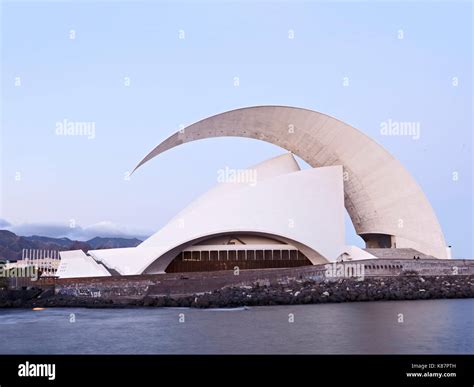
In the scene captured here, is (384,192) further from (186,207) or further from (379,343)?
(379,343)

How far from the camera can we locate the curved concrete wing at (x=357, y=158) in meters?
29.2

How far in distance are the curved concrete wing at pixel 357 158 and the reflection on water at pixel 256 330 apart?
7.02 m

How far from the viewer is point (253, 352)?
13555 mm

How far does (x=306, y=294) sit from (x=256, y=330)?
8.47 meters

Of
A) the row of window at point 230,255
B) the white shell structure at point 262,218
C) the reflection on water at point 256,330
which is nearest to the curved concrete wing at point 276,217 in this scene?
the white shell structure at point 262,218

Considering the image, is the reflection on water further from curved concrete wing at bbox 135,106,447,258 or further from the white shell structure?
curved concrete wing at bbox 135,106,447,258

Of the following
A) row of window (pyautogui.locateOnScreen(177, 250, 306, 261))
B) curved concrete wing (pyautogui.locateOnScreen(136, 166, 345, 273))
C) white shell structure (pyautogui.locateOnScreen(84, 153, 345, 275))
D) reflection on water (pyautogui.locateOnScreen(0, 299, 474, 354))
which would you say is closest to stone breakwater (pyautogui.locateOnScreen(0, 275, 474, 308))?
reflection on water (pyautogui.locateOnScreen(0, 299, 474, 354))

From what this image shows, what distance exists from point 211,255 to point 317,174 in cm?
616

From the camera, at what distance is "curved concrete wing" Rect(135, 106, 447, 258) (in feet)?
95.8

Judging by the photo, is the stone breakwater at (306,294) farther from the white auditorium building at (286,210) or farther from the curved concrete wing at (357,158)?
the curved concrete wing at (357,158)

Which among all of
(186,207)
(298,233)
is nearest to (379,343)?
(298,233)

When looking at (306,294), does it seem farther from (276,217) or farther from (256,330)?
(256,330)

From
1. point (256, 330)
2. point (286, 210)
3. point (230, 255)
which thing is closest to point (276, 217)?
point (286, 210)
